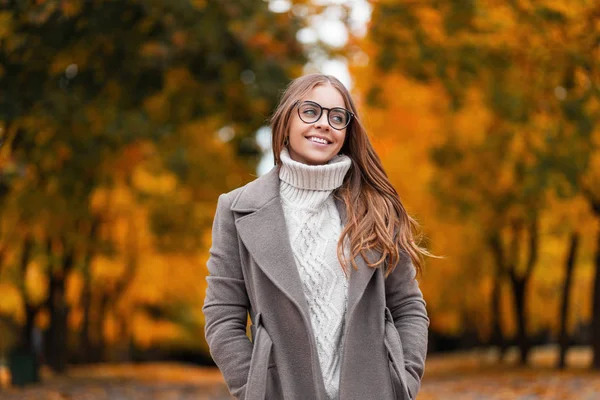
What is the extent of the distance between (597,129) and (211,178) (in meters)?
7.36

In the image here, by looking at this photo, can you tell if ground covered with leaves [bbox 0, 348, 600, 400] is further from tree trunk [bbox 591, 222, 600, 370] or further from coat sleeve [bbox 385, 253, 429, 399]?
coat sleeve [bbox 385, 253, 429, 399]

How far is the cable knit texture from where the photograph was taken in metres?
2.80

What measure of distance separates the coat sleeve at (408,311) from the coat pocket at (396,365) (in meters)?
0.06

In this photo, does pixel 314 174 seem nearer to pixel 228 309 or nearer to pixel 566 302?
pixel 228 309

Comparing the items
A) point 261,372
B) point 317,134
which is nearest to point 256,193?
point 317,134

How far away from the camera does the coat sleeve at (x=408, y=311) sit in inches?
113

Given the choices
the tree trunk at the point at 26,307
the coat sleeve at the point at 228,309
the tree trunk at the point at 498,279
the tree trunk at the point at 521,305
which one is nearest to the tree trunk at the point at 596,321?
the tree trunk at the point at 498,279

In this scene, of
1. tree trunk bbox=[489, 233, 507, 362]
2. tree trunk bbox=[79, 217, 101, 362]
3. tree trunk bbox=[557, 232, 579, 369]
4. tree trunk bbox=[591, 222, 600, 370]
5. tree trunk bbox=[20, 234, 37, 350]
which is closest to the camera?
tree trunk bbox=[591, 222, 600, 370]

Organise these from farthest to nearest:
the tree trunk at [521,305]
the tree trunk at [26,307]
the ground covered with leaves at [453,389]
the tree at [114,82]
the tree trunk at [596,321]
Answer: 1. the tree trunk at [521,305]
2. the tree trunk at [26,307]
3. the tree trunk at [596,321]
4. the ground covered with leaves at [453,389]
5. the tree at [114,82]

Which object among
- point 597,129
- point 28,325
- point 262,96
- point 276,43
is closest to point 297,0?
point 276,43

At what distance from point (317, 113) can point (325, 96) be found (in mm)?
67

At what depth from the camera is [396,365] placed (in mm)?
2770

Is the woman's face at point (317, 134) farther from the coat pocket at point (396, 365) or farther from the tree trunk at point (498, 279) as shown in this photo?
the tree trunk at point (498, 279)

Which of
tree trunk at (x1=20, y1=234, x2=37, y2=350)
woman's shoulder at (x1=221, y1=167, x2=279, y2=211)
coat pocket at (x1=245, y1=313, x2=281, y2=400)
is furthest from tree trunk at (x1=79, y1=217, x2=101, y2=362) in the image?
coat pocket at (x1=245, y1=313, x2=281, y2=400)
